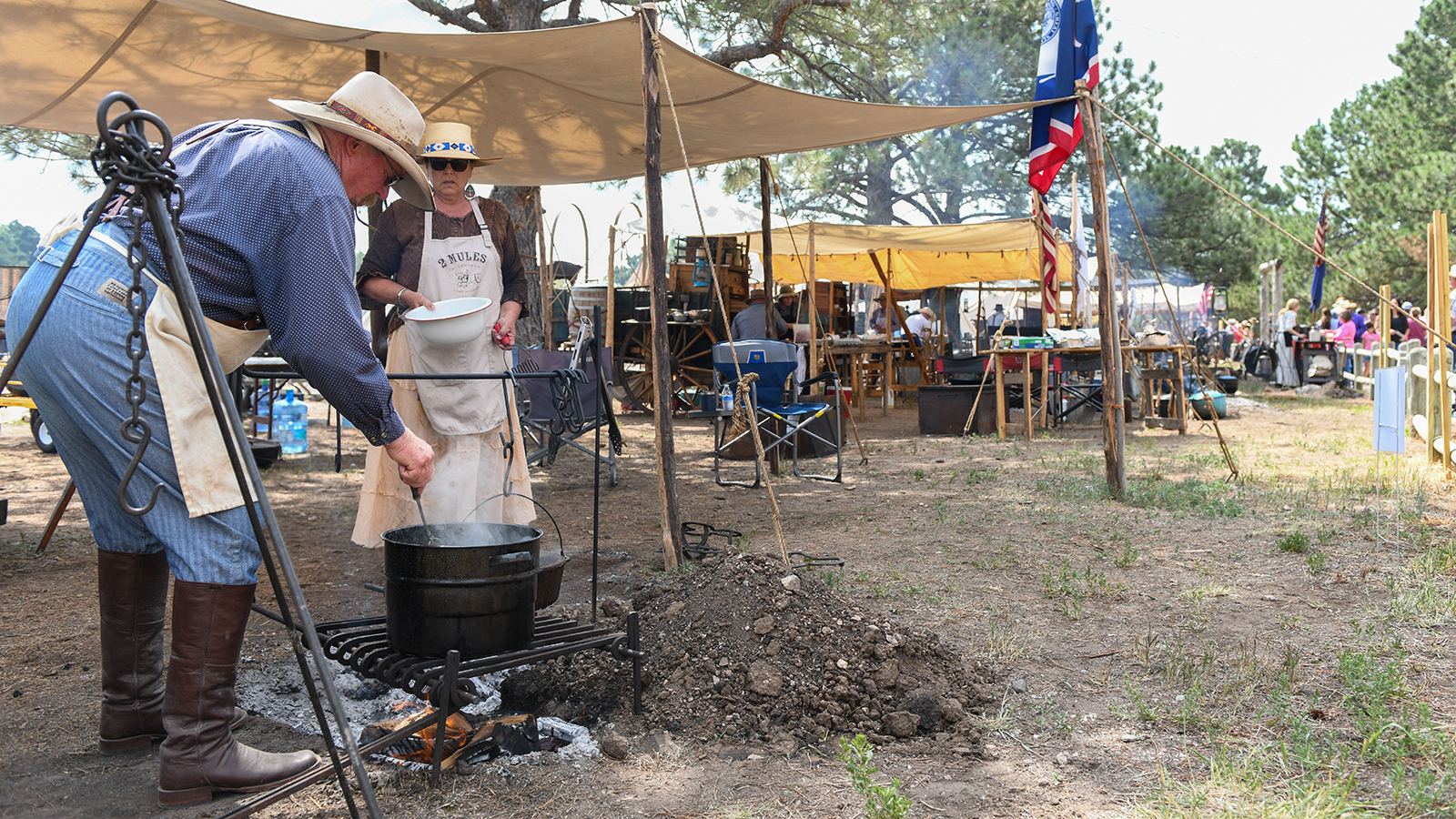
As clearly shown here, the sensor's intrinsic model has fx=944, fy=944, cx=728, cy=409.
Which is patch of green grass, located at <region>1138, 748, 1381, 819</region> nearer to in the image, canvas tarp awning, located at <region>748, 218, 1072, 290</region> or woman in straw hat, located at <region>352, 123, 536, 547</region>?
woman in straw hat, located at <region>352, 123, 536, 547</region>

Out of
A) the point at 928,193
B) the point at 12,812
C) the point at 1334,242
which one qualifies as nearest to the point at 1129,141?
the point at 928,193

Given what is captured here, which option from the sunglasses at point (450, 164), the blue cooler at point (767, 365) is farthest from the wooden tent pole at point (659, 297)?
the blue cooler at point (767, 365)

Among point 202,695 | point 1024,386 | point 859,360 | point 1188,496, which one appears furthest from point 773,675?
point 859,360

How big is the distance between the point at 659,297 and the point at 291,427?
525cm

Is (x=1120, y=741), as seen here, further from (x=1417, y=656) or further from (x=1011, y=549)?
(x=1011, y=549)

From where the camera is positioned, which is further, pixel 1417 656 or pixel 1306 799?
pixel 1417 656

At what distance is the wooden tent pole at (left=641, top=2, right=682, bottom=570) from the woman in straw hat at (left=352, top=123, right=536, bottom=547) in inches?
23.5

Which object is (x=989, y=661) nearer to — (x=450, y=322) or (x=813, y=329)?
(x=450, y=322)

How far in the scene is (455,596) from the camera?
2.09 m

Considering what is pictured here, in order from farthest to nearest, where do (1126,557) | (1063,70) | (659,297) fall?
(1063,70)
(1126,557)
(659,297)

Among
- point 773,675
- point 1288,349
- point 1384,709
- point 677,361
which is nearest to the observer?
point 1384,709

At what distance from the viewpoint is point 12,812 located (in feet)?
6.33

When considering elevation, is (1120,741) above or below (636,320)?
below

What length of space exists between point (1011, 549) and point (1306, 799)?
8.25 feet
